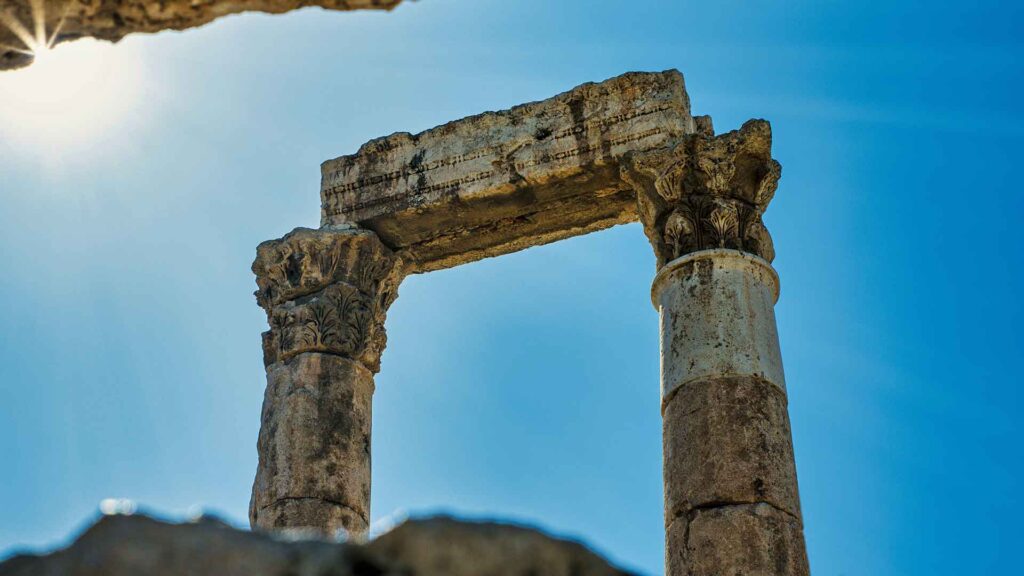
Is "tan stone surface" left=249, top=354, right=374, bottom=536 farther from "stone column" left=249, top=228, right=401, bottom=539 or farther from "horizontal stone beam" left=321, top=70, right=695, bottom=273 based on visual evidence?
"horizontal stone beam" left=321, top=70, right=695, bottom=273

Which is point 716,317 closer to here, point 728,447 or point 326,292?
point 728,447

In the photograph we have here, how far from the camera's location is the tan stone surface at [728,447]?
37.4 feet

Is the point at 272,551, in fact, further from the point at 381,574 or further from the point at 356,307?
the point at 356,307

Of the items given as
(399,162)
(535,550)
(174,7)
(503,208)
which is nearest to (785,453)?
(503,208)

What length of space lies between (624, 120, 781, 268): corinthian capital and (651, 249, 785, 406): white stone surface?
242 mm

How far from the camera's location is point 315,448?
13914mm

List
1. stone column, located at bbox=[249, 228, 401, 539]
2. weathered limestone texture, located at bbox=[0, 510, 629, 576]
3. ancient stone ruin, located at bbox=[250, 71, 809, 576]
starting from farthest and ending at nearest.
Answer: stone column, located at bbox=[249, 228, 401, 539]
ancient stone ruin, located at bbox=[250, 71, 809, 576]
weathered limestone texture, located at bbox=[0, 510, 629, 576]

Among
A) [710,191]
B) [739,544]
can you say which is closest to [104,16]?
[739,544]

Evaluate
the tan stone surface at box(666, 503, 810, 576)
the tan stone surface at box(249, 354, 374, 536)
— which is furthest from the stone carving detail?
the tan stone surface at box(666, 503, 810, 576)

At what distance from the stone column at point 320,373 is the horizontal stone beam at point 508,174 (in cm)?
52

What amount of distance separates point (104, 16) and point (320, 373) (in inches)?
372

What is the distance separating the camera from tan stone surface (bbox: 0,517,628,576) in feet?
9.01

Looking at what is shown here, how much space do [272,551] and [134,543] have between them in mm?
289

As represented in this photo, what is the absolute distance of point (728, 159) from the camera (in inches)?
532
